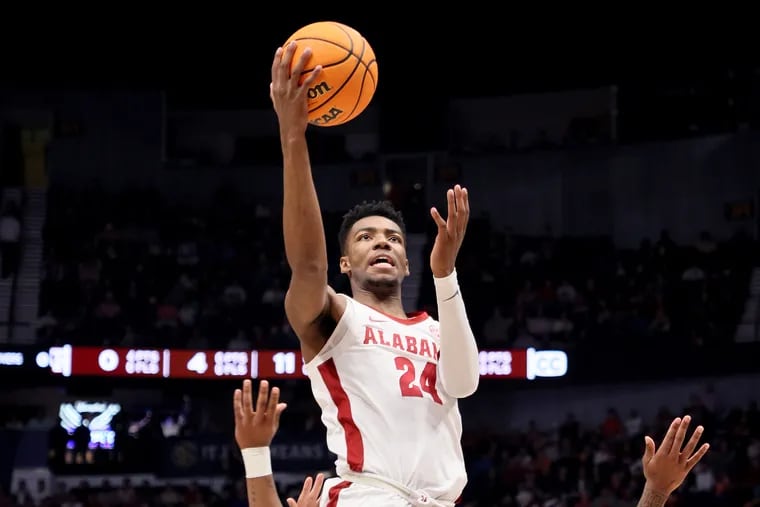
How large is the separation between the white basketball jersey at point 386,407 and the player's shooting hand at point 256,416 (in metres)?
0.79

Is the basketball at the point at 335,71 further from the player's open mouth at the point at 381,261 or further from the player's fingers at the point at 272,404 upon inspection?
the player's fingers at the point at 272,404

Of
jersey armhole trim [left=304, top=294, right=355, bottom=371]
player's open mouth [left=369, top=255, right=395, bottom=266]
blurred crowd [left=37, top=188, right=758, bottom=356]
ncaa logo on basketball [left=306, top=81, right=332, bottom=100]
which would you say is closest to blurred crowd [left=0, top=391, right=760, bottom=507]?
blurred crowd [left=37, top=188, right=758, bottom=356]

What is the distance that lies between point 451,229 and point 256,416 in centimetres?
106

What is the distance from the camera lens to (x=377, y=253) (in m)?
4.29

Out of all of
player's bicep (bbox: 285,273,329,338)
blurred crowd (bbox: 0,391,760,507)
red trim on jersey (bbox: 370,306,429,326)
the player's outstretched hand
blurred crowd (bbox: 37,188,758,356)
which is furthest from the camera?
blurred crowd (bbox: 37,188,758,356)

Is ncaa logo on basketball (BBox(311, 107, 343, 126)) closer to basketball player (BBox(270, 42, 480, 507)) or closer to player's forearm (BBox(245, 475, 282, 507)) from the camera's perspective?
basketball player (BBox(270, 42, 480, 507))

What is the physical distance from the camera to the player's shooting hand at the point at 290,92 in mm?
3570

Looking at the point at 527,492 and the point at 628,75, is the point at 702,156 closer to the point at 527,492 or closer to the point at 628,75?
the point at 628,75

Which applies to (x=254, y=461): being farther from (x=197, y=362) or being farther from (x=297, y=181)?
(x=197, y=362)

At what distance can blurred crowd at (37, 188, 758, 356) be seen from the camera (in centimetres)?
1722

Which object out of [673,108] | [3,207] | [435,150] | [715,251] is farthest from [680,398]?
[3,207]

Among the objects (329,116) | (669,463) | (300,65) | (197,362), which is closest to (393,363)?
(329,116)

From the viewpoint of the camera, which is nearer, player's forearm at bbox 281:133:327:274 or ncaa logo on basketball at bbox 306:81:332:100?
player's forearm at bbox 281:133:327:274

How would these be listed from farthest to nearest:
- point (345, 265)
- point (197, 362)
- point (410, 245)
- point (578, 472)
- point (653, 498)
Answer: point (410, 245) → point (197, 362) → point (578, 472) → point (345, 265) → point (653, 498)
